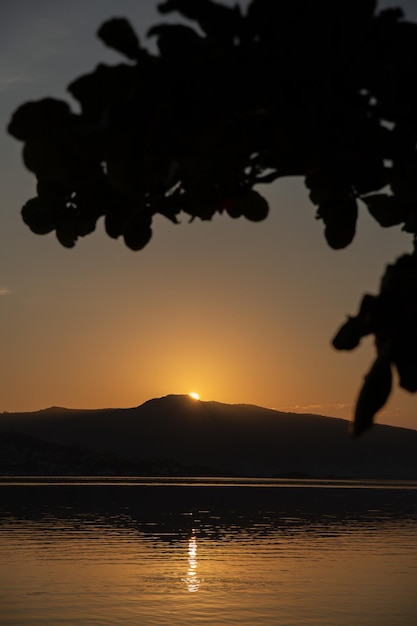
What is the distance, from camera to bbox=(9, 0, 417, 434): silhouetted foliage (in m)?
2.79

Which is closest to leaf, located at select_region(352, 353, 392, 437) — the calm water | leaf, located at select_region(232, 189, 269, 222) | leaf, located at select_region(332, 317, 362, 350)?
leaf, located at select_region(332, 317, 362, 350)

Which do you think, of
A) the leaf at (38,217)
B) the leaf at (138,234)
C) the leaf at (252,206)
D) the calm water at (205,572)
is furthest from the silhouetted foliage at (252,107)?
the calm water at (205,572)

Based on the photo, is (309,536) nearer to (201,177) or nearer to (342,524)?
(342,524)

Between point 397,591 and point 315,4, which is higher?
point 315,4

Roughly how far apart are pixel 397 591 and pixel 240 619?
11817 mm

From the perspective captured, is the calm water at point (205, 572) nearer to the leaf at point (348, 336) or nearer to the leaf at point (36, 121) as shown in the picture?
the leaf at point (348, 336)

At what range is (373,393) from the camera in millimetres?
2816

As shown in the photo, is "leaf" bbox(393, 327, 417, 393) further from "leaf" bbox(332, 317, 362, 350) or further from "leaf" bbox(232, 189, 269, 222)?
"leaf" bbox(232, 189, 269, 222)

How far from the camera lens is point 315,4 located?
2799 millimetres

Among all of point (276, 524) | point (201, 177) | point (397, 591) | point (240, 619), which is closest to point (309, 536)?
point (276, 524)

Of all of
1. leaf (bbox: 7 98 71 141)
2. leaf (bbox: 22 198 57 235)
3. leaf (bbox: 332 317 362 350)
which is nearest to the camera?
leaf (bbox: 7 98 71 141)

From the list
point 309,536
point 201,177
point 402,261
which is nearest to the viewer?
point 402,261

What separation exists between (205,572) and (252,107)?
5579cm

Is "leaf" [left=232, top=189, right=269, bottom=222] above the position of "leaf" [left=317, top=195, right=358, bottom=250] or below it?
above
